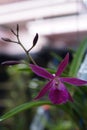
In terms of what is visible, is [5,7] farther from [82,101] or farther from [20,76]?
[82,101]

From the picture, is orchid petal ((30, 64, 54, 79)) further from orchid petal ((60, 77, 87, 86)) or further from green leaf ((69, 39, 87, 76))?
green leaf ((69, 39, 87, 76))

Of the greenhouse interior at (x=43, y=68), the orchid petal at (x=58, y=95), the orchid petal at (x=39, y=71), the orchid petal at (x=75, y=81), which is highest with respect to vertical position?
the orchid petal at (x=39, y=71)

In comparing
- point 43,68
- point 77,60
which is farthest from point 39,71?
point 77,60

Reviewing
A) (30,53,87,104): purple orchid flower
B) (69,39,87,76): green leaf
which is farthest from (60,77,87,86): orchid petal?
(69,39,87,76): green leaf

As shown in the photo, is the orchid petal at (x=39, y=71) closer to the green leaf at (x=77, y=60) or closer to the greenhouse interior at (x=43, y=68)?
the greenhouse interior at (x=43, y=68)

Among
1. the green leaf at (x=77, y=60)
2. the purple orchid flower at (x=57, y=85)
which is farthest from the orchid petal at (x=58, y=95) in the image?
the green leaf at (x=77, y=60)

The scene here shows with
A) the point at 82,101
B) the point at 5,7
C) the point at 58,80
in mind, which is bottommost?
the point at 5,7

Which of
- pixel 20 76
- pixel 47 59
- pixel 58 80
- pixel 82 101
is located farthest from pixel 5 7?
pixel 58 80
